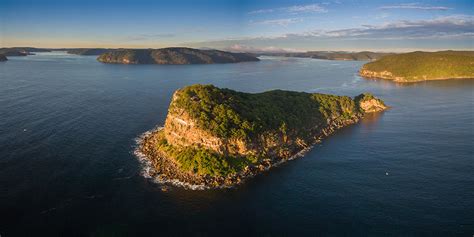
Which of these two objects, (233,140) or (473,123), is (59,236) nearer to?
(233,140)

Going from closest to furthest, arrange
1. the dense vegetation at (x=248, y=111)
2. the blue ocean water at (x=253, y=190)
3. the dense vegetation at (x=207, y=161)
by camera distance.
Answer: the blue ocean water at (x=253, y=190)
the dense vegetation at (x=207, y=161)
the dense vegetation at (x=248, y=111)

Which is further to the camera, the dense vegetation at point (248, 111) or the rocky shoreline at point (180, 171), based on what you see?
the dense vegetation at point (248, 111)

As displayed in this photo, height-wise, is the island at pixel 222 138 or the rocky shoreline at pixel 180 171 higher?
the island at pixel 222 138

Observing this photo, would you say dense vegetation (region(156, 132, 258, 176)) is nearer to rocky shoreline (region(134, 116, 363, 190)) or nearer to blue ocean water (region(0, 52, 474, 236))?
rocky shoreline (region(134, 116, 363, 190))

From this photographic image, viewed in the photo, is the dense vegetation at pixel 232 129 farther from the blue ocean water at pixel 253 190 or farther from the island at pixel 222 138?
the blue ocean water at pixel 253 190

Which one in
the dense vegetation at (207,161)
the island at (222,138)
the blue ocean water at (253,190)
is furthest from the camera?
the island at (222,138)

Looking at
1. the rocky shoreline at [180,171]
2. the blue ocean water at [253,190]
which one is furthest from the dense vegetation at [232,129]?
the blue ocean water at [253,190]

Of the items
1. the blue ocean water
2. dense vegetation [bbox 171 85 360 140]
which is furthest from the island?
the blue ocean water

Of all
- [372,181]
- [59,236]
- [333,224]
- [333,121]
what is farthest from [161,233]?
[333,121]
